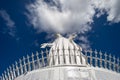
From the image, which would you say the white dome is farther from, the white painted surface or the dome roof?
the white painted surface

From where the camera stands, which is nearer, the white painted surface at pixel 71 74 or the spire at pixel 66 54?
the white painted surface at pixel 71 74

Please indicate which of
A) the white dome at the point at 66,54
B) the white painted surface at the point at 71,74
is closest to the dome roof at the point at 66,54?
the white dome at the point at 66,54

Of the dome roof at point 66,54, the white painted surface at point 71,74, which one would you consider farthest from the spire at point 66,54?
the white painted surface at point 71,74

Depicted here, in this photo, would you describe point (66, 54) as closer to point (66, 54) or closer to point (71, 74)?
point (66, 54)

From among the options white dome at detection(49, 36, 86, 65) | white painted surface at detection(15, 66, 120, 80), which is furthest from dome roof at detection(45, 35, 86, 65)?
white painted surface at detection(15, 66, 120, 80)

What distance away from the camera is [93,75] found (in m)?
17.0

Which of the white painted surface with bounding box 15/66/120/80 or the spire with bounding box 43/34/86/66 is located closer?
the white painted surface with bounding box 15/66/120/80

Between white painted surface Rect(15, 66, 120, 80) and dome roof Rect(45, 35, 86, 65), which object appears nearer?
white painted surface Rect(15, 66, 120, 80)

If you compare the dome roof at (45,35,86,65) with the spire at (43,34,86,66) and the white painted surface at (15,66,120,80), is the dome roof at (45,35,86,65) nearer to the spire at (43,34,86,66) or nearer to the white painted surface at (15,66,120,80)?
the spire at (43,34,86,66)

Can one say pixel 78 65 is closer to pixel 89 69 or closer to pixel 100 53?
pixel 89 69

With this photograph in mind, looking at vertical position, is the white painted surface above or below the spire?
below

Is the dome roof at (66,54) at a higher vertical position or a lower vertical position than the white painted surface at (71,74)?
higher

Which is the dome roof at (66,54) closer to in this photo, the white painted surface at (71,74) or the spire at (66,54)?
the spire at (66,54)

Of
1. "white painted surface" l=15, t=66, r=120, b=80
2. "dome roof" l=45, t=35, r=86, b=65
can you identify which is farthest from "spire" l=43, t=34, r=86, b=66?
"white painted surface" l=15, t=66, r=120, b=80
